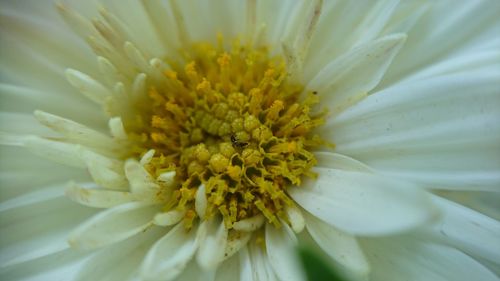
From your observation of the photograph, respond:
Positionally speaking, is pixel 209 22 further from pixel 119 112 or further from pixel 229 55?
pixel 119 112

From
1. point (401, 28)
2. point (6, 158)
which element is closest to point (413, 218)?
point (401, 28)

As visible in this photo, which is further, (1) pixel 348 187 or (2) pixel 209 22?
(2) pixel 209 22

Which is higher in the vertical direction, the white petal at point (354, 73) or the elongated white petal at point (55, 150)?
the elongated white petal at point (55, 150)

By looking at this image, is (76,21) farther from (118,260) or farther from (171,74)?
(118,260)

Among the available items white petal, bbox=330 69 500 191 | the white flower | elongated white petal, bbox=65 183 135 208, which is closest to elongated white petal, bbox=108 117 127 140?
the white flower

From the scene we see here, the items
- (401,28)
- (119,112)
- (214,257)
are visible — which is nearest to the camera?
(214,257)

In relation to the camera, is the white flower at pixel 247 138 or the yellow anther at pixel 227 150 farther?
the yellow anther at pixel 227 150

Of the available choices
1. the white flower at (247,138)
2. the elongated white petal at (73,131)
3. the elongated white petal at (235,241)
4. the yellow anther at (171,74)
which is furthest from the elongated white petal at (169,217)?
the yellow anther at (171,74)

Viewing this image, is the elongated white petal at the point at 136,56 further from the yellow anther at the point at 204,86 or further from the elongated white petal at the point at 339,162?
the elongated white petal at the point at 339,162
